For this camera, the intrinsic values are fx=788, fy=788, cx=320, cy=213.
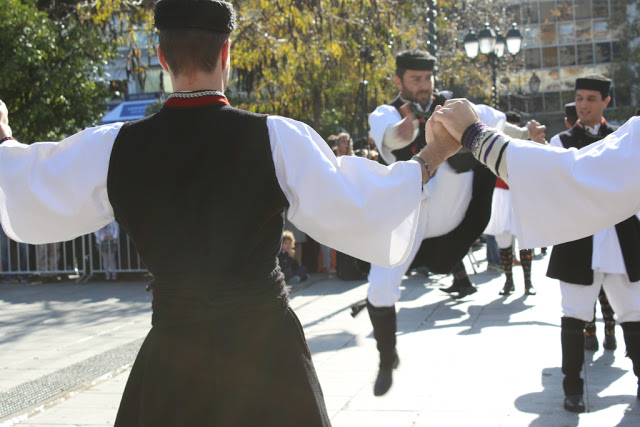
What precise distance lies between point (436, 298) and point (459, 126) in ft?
22.2

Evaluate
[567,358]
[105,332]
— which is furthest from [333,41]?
[567,358]

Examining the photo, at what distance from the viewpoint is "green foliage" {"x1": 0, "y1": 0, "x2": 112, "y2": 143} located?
1160 cm

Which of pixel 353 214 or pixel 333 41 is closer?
pixel 353 214

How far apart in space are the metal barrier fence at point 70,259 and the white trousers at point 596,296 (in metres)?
8.75

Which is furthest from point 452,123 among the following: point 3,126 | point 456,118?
point 3,126

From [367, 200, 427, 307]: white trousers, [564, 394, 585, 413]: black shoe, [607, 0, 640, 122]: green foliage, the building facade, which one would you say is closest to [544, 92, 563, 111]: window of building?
the building facade

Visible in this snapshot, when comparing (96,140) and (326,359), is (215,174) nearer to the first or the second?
(96,140)

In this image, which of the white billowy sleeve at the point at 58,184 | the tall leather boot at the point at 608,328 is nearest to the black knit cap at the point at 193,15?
the white billowy sleeve at the point at 58,184

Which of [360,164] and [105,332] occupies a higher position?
[360,164]

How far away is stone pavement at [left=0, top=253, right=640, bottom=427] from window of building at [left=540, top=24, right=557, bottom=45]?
46.7m

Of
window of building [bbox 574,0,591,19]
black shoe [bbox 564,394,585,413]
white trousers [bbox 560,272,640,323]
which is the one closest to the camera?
black shoe [bbox 564,394,585,413]

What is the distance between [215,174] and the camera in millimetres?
2303

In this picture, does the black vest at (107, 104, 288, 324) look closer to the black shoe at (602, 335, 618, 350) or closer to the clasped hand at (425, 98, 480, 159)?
the clasped hand at (425, 98, 480, 159)

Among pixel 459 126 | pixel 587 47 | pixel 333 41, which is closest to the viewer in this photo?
pixel 459 126
